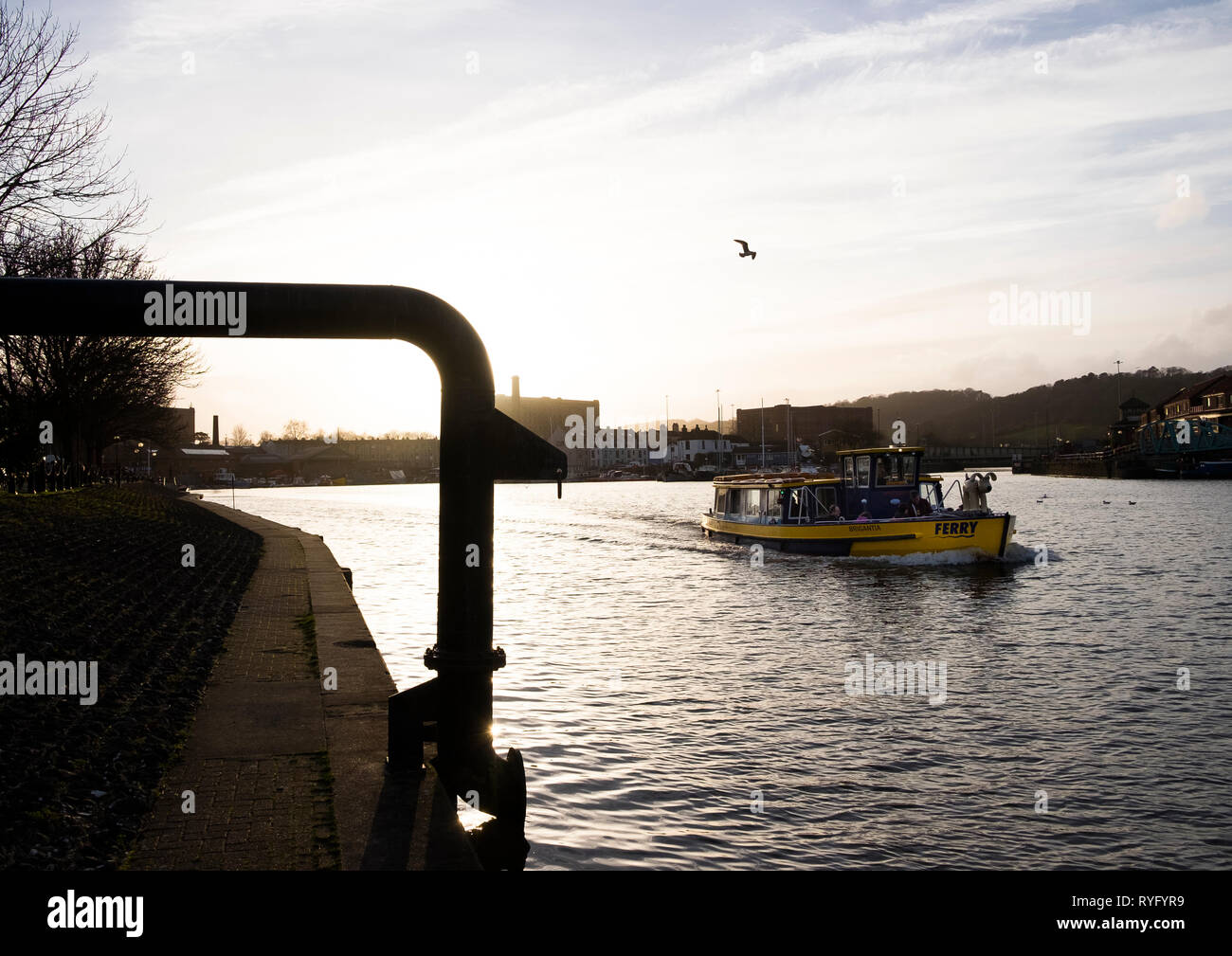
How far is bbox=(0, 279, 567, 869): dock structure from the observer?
18.5ft

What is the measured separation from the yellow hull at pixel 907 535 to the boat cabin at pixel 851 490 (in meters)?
0.87

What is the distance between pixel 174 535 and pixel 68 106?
42.5 feet

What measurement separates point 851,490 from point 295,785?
34.2 metres

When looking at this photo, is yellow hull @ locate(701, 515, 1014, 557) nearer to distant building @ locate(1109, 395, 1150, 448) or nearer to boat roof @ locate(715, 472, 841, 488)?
boat roof @ locate(715, 472, 841, 488)

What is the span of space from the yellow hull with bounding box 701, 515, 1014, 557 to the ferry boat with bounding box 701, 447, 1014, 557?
34 mm

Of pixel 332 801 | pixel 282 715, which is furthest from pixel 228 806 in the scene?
pixel 282 715

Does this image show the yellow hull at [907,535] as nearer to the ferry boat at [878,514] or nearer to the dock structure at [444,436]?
the ferry boat at [878,514]

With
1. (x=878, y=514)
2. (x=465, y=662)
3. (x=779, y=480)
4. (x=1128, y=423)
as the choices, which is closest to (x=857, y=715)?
(x=465, y=662)

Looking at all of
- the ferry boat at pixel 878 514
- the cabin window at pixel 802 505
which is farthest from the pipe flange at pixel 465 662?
the cabin window at pixel 802 505

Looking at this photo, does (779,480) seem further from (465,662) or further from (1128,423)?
(1128,423)

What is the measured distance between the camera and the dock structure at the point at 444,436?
5652 mm

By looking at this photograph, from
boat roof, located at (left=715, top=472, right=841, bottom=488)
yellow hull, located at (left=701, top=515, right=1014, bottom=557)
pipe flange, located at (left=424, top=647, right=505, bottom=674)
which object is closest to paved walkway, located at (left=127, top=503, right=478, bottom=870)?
pipe flange, located at (left=424, top=647, right=505, bottom=674)

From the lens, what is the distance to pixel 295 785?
276 inches

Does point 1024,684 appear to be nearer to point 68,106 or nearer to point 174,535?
point 68,106
